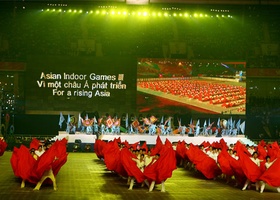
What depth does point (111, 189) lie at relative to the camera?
12.1m

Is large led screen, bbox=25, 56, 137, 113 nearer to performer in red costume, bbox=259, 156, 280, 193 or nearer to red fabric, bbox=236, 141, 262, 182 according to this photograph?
red fabric, bbox=236, 141, 262, 182

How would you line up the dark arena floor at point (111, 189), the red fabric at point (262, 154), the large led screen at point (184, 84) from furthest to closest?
the large led screen at point (184, 84)
the red fabric at point (262, 154)
the dark arena floor at point (111, 189)

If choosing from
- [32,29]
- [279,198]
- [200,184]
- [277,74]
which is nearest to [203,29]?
[277,74]

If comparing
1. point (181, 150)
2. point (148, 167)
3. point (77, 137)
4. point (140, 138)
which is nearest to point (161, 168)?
point (148, 167)

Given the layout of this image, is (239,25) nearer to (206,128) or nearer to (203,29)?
(203,29)

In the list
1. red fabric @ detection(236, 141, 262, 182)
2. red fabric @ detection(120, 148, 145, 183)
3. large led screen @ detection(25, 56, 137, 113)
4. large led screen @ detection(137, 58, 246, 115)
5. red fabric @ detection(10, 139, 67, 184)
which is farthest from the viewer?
large led screen @ detection(137, 58, 246, 115)

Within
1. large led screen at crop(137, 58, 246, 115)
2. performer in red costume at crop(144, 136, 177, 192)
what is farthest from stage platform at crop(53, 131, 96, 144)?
performer in red costume at crop(144, 136, 177, 192)

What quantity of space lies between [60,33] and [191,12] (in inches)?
251

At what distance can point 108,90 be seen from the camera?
84.2 ft

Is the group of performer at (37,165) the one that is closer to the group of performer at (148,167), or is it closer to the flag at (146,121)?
the group of performer at (148,167)

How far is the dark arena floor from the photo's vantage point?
1084cm

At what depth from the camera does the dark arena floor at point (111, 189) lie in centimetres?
1084

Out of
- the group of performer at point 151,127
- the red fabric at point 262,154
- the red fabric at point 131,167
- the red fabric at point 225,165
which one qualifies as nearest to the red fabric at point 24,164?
the red fabric at point 131,167

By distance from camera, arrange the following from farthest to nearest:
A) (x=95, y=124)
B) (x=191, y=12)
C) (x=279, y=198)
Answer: (x=191, y=12)
(x=95, y=124)
(x=279, y=198)
